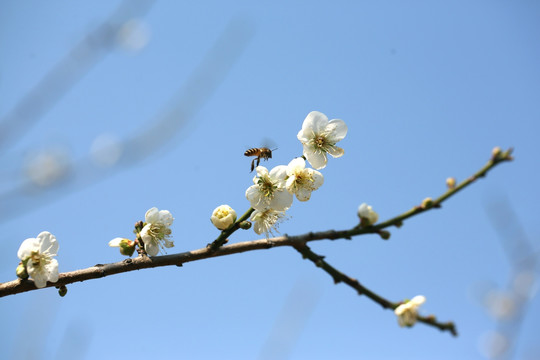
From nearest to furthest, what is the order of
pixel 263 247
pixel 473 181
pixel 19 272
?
pixel 473 181
pixel 263 247
pixel 19 272

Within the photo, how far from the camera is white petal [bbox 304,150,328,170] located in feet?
7.10

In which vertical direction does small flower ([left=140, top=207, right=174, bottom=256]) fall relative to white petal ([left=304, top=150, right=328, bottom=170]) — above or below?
below

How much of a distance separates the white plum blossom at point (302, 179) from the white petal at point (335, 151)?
0.73ft

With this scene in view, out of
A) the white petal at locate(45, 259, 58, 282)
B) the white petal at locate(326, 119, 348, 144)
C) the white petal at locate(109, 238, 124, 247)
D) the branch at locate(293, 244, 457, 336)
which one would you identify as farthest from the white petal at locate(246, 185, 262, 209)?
the white petal at locate(45, 259, 58, 282)

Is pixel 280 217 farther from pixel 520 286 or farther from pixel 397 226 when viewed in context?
pixel 520 286

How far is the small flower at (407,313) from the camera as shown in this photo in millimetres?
1683

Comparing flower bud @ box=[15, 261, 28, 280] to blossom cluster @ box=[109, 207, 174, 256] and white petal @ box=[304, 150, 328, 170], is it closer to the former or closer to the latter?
blossom cluster @ box=[109, 207, 174, 256]

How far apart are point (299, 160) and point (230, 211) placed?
42cm

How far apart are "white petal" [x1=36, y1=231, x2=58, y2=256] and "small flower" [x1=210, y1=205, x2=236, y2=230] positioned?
729mm

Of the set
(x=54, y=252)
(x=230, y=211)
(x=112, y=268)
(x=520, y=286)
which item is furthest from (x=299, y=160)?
(x=520, y=286)

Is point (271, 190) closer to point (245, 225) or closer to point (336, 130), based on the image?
point (245, 225)

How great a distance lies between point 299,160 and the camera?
2.15 metres

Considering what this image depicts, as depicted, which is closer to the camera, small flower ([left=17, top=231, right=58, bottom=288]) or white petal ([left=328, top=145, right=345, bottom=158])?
small flower ([left=17, top=231, right=58, bottom=288])

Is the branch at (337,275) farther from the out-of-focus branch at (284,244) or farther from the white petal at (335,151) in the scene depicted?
the white petal at (335,151)
